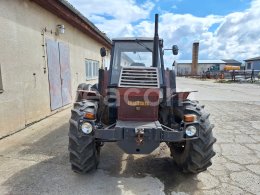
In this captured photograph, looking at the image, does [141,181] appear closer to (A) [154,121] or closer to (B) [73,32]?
(A) [154,121]

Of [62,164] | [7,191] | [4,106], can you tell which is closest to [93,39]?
[4,106]

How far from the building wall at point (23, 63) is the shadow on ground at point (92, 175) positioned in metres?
1.49

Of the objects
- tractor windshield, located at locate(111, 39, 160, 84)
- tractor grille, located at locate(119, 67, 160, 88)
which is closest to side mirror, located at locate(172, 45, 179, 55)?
tractor windshield, located at locate(111, 39, 160, 84)

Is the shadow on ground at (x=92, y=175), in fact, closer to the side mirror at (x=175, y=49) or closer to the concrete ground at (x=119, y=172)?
the concrete ground at (x=119, y=172)

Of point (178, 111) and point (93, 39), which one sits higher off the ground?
point (93, 39)

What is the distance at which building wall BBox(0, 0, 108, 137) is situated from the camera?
16.9 ft

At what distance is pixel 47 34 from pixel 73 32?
2397 millimetres

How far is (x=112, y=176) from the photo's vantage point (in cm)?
346

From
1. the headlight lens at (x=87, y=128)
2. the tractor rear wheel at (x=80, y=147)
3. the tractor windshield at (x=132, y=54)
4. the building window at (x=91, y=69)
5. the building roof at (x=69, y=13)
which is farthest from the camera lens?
the building window at (x=91, y=69)

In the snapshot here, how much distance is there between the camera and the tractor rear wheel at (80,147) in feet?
10.4

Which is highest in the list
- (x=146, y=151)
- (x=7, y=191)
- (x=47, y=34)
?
(x=47, y=34)

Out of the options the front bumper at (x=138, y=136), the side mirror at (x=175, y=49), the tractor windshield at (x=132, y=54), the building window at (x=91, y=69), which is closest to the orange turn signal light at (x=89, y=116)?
the front bumper at (x=138, y=136)

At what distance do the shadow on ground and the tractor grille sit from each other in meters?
1.41

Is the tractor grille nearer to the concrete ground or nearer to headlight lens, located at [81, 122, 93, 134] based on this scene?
headlight lens, located at [81, 122, 93, 134]
